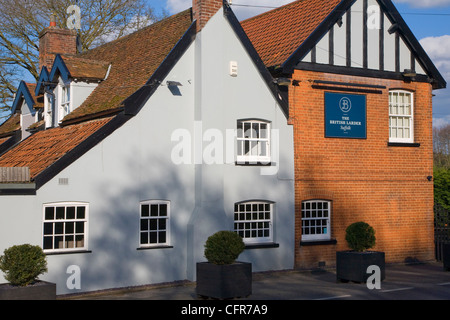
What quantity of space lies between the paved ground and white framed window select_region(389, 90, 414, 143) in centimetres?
530

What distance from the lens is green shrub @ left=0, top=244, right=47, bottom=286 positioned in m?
13.7

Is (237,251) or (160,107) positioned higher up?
(160,107)

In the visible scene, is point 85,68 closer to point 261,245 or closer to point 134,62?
point 134,62

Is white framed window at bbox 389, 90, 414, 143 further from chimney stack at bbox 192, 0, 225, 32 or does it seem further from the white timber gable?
chimney stack at bbox 192, 0, 225, 32

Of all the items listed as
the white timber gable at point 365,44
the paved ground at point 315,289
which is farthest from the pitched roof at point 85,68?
the paved ground at point 315,289

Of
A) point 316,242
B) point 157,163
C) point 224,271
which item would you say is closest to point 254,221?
point 316,242

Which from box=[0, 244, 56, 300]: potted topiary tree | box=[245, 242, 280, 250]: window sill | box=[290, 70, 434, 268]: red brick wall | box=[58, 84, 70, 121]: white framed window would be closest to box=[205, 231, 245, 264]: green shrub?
box=[0, 244, 56, 300]: potted topiary tree

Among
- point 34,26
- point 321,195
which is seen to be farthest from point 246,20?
point 34,26

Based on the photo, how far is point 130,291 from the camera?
18125 mm

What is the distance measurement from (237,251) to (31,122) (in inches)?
490

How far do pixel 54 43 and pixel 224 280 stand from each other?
14804 millimetres

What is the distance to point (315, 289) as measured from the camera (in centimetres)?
1789
